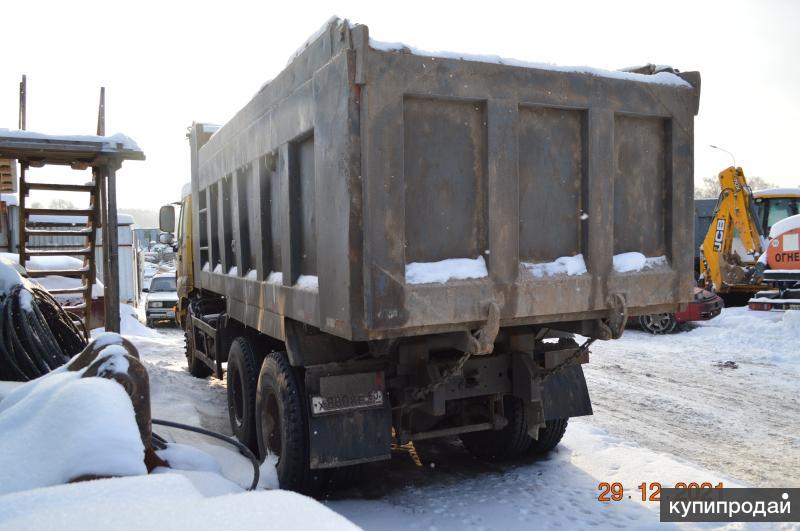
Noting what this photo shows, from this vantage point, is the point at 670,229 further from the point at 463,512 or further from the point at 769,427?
the point at 769,427

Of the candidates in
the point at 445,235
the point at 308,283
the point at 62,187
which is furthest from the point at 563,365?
the point at 62,187

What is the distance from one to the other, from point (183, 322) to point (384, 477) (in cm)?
666

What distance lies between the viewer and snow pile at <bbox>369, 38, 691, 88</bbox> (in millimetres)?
3463

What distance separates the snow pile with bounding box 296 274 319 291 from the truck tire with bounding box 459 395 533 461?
6.70 feet

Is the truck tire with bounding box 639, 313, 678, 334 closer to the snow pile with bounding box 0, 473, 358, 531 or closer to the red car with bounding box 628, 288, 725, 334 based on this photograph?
the red car with bounding box 628, 288, 725, 334

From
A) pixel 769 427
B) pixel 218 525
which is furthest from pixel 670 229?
pixel 218 525

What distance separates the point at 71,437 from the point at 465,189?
95.8 inches

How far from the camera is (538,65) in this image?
3.91 m

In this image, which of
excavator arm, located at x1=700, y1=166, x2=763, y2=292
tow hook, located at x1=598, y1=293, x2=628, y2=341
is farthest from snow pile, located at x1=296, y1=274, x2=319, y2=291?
excavator arm, located at x1=700, y1=166, x2=763, y2=292

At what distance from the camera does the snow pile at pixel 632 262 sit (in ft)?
13.9

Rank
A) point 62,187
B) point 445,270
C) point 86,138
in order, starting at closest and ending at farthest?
point 445,270, point 86,138, point 62,187

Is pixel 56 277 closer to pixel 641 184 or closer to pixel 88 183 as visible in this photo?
pixel 88 183

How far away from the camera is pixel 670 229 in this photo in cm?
443

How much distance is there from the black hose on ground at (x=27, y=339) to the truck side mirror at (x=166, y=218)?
14.6ft
